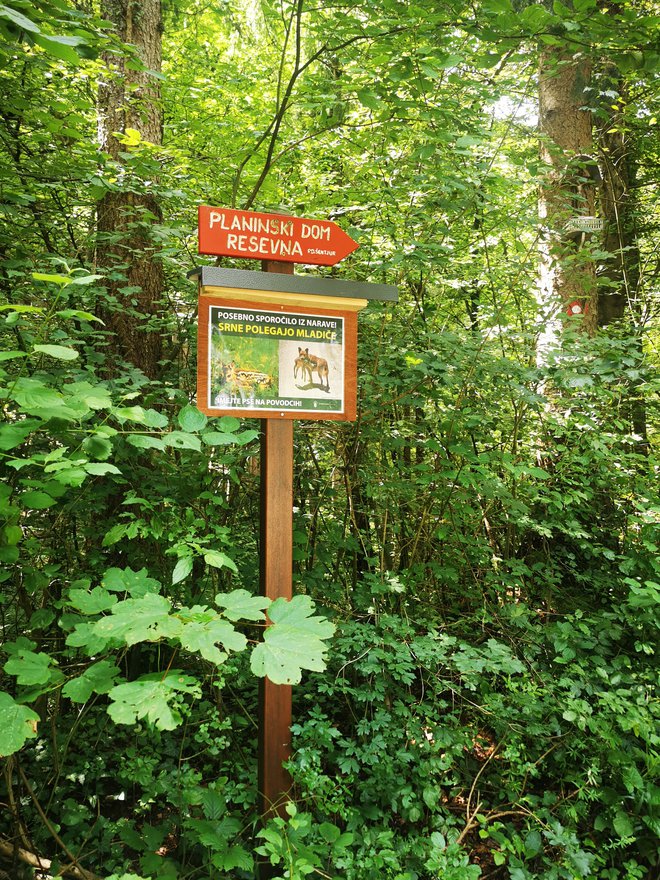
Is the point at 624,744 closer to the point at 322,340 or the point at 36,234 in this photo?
the point at 322,340

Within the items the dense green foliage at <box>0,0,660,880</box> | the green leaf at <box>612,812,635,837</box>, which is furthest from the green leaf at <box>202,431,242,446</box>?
the green leaf at <box>612,812,635,837</box>

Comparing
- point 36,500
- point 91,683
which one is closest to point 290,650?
point 91,683

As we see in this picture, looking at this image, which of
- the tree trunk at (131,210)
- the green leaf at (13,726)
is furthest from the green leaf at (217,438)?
the tree trunk at (131,210)

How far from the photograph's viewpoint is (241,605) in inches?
70.5

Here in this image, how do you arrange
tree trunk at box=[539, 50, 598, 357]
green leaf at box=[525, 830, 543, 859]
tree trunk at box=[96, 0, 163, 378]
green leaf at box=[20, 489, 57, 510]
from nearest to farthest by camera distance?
1. green leaf at box=[20, 489, 57, 510]
2. green leaf at box=[525, 830, 543, 859]
3. tree trunk at box=[96, 0, 163, 378]
4. tree trunk at box=[539, 50, 598, 357]

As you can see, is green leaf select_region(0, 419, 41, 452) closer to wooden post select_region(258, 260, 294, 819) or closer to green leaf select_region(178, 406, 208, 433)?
green leaf select_region(178, 406, 208, 433)

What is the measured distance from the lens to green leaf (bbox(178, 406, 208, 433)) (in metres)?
2.21

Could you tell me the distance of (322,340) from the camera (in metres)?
2.69

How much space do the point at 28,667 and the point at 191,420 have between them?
971mm

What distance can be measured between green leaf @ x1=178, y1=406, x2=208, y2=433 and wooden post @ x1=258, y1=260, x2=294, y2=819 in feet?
1.43

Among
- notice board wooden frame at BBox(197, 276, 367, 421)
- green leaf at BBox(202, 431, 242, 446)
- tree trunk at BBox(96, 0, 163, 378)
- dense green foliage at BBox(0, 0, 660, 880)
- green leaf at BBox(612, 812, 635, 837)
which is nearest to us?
green leaf at BBox(202, 431, 242, 446)

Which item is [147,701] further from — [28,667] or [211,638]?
[28,667]

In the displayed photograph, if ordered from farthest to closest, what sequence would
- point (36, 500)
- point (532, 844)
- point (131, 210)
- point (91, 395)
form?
point (131, 210) < point (532, 844) < point (91, 395) < point (36, 500)

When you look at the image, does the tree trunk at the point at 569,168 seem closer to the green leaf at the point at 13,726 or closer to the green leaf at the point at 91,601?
the green leaf at the point at 91,601
